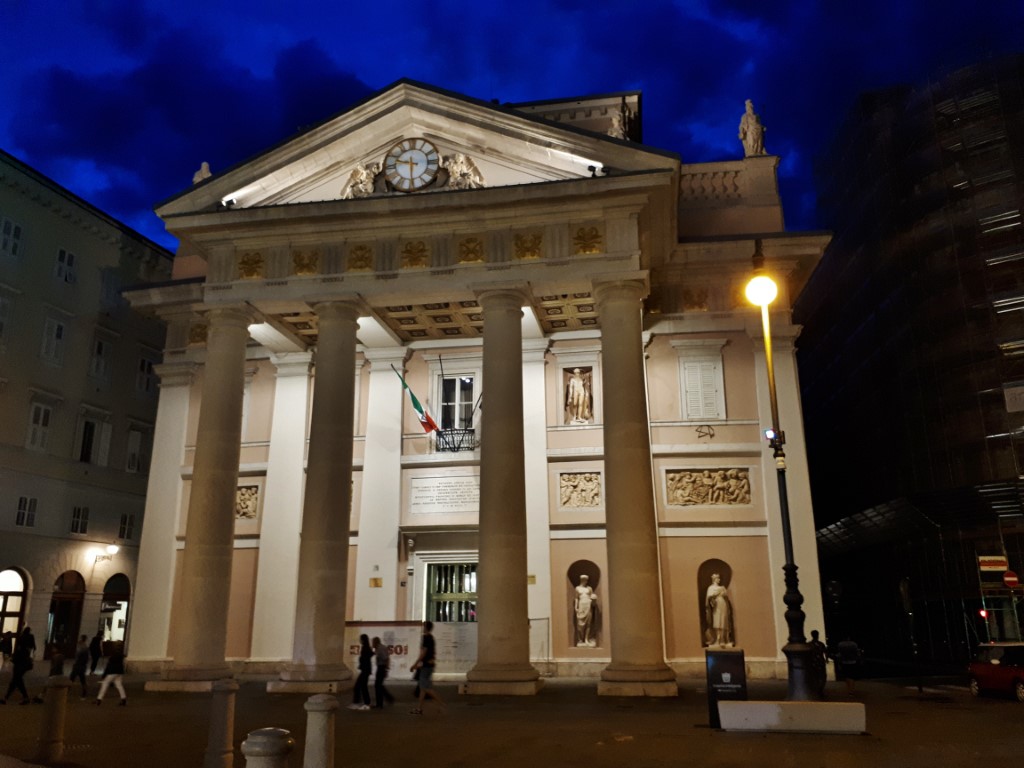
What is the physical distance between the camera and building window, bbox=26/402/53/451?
98.1 feet

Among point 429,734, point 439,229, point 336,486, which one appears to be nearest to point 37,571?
point 336,486

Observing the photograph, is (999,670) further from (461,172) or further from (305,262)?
(305,262)

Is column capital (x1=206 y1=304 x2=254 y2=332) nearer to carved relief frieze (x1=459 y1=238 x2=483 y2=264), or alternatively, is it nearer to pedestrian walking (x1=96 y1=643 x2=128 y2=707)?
carved relief frieze (x1=459 y1=238 x2=483 y2=264)

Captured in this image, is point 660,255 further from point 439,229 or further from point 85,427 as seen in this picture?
point 85,427

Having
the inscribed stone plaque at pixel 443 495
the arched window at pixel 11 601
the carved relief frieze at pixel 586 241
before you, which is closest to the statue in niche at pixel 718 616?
the inscribed stone plaque at pixel 443 495

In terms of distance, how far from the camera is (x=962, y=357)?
28484 mm

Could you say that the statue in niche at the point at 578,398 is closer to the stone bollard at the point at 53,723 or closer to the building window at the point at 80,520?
the stone bollard at the point at 53,723

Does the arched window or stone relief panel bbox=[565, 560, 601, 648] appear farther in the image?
the arched window

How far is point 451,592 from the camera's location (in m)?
23.9

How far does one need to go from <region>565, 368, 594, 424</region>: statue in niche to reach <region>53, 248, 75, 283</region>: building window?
21.2 meters

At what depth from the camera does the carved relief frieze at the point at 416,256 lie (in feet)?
68.6

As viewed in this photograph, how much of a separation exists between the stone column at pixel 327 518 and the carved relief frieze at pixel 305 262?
1019 mm

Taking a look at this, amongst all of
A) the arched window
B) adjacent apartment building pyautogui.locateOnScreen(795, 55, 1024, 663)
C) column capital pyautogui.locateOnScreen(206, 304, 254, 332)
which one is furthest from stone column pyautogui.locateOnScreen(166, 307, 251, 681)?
adjacent apartment building pyautogui.locateOnScreen(795, 55, 1024, 663)

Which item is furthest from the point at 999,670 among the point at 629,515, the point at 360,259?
the point at 360,259
